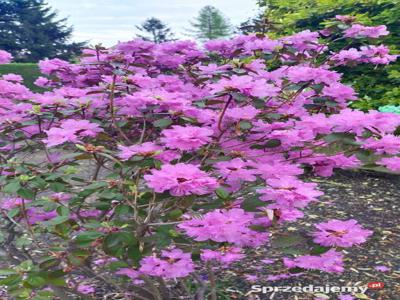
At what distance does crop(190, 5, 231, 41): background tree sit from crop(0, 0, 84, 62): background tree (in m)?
12.1

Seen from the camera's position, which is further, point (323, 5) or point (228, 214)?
point (323, 5)

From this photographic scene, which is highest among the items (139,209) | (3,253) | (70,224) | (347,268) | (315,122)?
(315,122)

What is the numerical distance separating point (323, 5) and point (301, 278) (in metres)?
4.59

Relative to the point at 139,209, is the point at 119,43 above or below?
above

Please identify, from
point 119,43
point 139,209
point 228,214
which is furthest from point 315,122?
point 119,43

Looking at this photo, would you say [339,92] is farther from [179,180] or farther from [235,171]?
[179,180]

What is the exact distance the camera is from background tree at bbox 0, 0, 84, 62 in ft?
100

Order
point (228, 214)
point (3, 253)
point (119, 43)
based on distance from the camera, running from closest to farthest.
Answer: point (228, 214) → point (3, 253) → point (119, 43)

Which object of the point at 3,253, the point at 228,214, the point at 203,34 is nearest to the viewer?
the point at 228,214

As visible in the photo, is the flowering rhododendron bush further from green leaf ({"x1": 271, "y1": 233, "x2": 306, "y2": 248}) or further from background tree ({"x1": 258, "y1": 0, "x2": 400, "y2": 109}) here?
background tree ({"x1": 258, "y1": 0, "x2": 400, "y2": 109})

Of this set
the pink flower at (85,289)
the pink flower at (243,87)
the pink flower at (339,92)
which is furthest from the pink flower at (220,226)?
the pink flower at (85,289)

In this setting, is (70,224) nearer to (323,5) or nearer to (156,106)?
(156,106)

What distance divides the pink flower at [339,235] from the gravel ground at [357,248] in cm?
133

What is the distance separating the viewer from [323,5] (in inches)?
263
